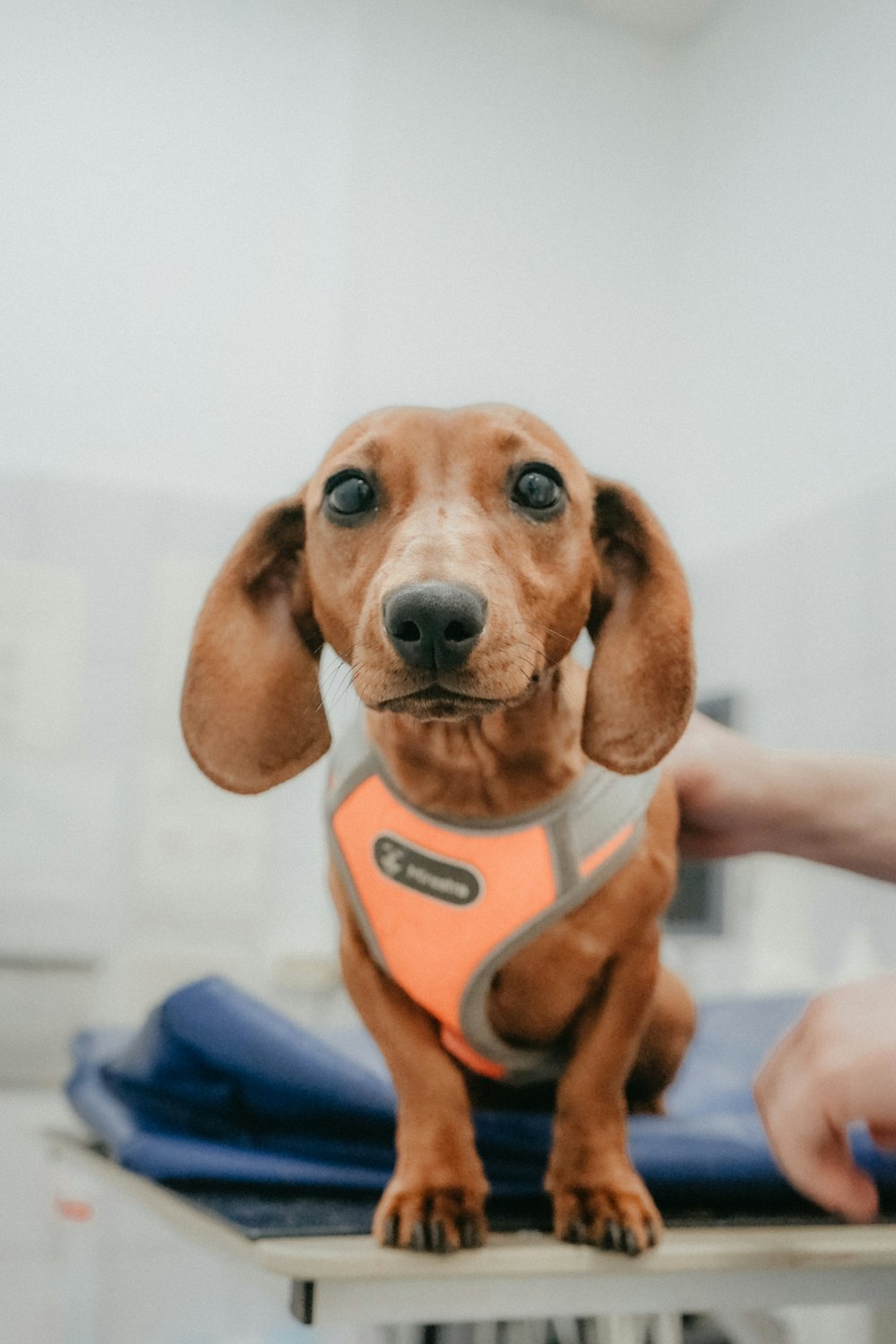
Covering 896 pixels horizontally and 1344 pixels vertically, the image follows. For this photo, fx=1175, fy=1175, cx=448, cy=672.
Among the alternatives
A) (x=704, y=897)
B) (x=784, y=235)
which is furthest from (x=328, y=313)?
(x=704, y=897)

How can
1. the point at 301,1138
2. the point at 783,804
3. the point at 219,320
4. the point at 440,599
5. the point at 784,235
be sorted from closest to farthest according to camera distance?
the point at 440,599 < the point at 301,1138 < the point at 783,804 < the point at 784,235 < the point at 219,320

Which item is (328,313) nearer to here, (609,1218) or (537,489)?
(537,489)

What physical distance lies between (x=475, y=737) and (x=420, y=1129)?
0.75 ft

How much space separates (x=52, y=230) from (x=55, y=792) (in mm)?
885

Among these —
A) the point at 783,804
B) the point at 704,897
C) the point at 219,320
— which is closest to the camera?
the point at 783,804

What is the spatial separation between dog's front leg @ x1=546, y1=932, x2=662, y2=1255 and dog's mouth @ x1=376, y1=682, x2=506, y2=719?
26 cm

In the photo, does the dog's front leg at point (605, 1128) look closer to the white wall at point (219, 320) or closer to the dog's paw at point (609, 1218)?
the dog's paw at point (609, 1218)

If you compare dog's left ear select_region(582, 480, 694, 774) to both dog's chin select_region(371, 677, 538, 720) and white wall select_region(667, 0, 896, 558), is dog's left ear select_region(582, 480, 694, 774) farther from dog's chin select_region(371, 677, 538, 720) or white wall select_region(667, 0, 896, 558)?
white wall select_region(667, 0, 896, 558)

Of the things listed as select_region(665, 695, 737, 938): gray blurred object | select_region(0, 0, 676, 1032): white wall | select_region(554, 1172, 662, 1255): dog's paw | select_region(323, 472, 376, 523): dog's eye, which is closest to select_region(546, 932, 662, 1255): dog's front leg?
select_region(554, 1172, 662, 1255): dog's paw

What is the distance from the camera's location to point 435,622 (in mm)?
464

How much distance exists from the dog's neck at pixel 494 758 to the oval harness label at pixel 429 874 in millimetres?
26

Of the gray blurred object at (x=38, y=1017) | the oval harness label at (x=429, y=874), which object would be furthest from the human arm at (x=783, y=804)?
the gray blurred object at (x=38, y=1017)

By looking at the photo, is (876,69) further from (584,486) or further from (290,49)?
(584,486)

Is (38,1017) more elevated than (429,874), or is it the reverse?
(429,874)
